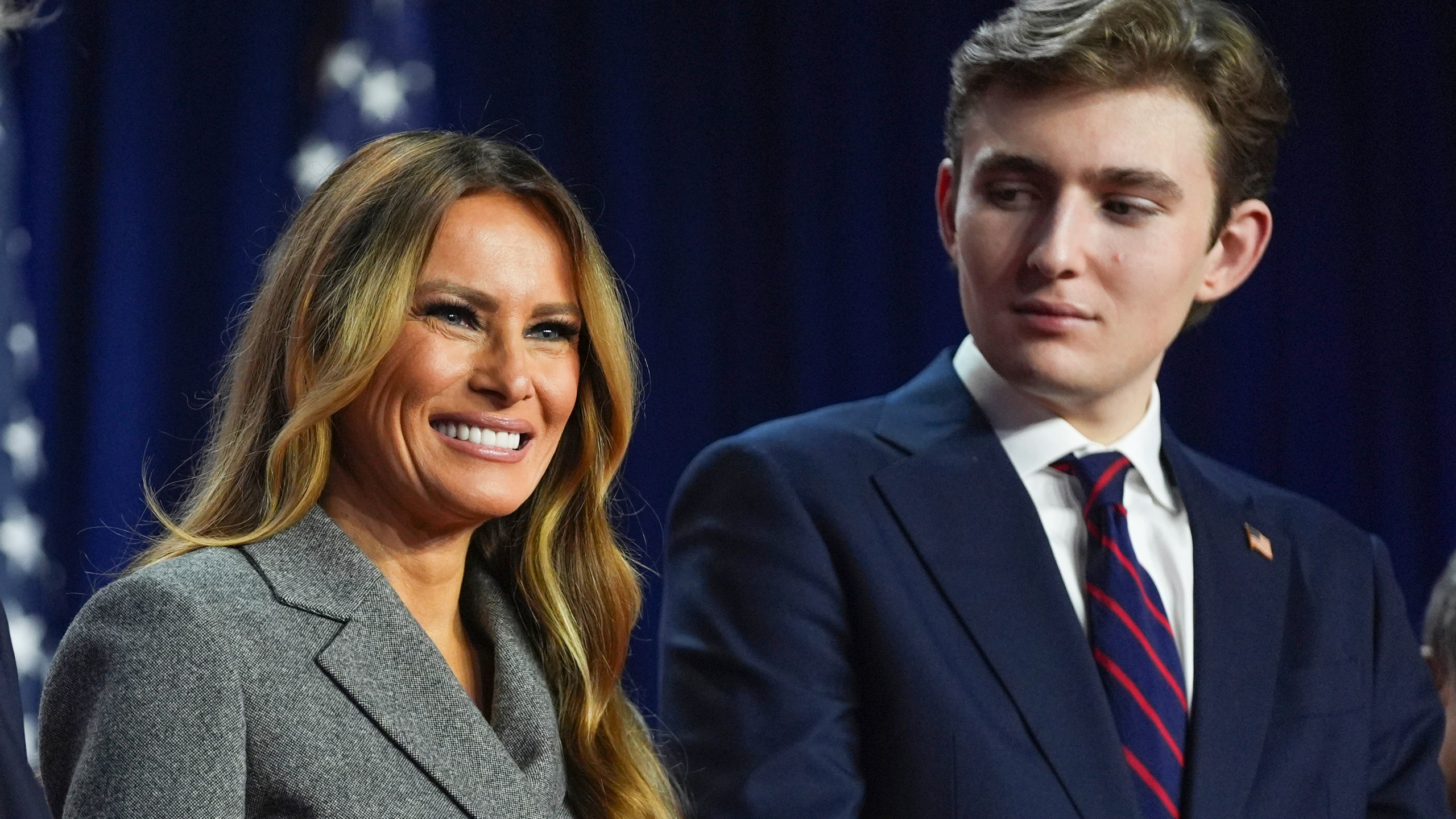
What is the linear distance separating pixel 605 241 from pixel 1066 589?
6.32ft

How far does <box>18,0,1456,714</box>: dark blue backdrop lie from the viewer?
3473mm

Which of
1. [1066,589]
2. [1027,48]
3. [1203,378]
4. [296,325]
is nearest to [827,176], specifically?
[1203,378]

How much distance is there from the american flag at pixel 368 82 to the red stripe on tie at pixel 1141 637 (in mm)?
2160

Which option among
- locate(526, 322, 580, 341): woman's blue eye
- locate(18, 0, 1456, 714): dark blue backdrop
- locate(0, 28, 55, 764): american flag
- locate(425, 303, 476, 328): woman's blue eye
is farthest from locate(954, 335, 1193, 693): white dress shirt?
locate(0, 28, 55, 764): american flag

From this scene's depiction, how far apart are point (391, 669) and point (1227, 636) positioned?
1.03 m

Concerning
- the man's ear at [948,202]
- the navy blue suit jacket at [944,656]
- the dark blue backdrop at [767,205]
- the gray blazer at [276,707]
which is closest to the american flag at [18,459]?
the dark blue backdrop at [767,205]

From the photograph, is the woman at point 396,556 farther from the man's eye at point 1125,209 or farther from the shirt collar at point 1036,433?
the man's eye at point 1125,209

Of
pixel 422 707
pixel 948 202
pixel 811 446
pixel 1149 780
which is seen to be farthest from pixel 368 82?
pixel 1149 780

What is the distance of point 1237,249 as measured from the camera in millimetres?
2244

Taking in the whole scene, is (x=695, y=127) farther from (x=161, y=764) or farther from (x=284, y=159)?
(x=161, y=764)

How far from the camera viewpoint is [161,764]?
54.2 inches

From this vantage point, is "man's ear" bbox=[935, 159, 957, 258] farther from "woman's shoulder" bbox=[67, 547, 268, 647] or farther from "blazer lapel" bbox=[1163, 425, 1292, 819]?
"woman's shoulder" bbox=[67, 547, 268, 647]

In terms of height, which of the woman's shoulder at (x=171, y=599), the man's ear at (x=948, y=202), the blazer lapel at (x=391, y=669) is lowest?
the blazer lapel at (x=391, y=669)

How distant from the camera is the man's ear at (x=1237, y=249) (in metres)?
2.22
